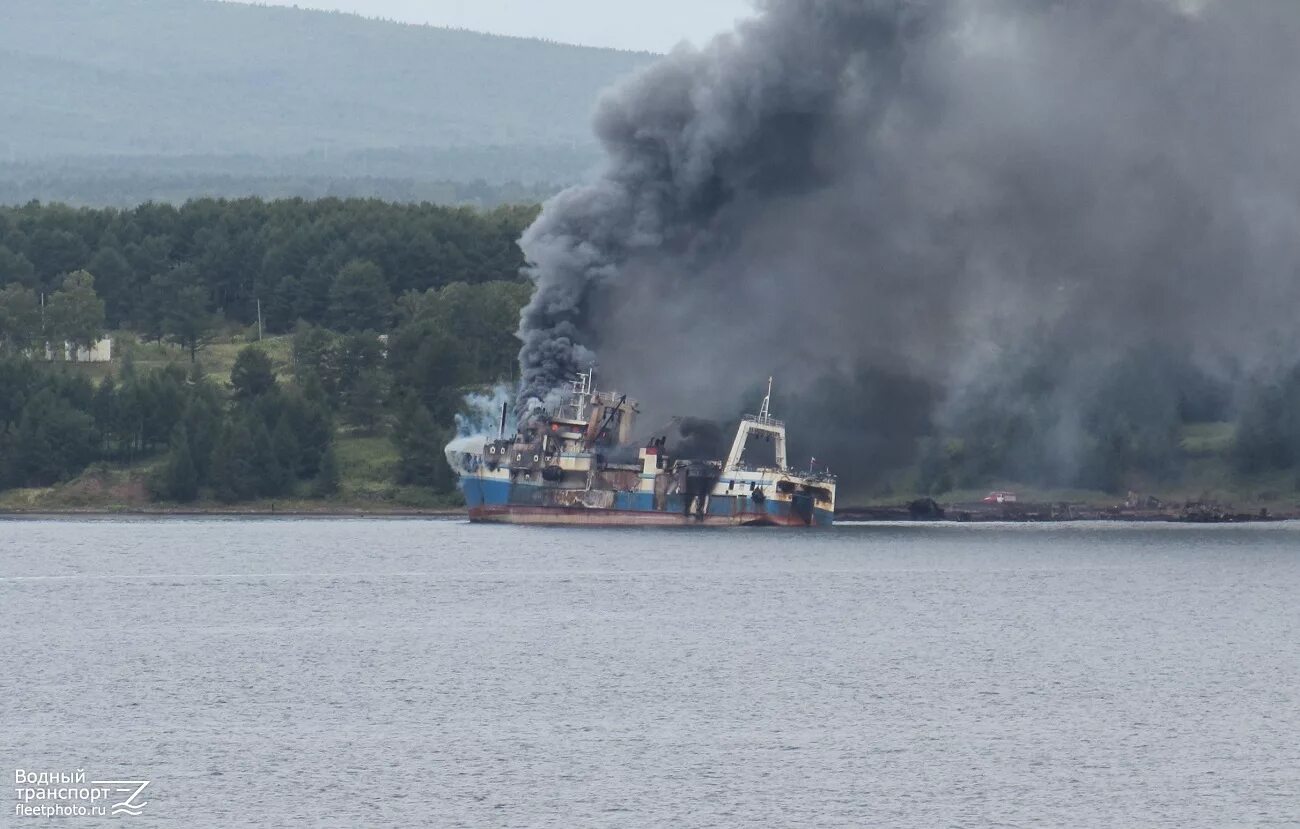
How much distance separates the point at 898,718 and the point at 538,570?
38.4m

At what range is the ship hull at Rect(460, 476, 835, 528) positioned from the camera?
116250 mm

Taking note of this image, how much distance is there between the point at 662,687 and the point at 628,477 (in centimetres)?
5755

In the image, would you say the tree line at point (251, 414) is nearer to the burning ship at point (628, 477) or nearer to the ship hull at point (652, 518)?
the burning ship at point (628, 477)

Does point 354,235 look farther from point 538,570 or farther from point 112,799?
point 112,799

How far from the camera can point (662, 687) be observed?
58781mm

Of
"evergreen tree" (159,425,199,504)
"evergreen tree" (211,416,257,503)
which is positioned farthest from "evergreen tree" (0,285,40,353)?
"evergreen tree" (211,416,257,503)

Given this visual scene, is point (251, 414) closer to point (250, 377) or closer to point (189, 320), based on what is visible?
point (250, 377)

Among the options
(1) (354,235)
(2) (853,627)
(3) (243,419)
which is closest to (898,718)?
(2) (853,627)

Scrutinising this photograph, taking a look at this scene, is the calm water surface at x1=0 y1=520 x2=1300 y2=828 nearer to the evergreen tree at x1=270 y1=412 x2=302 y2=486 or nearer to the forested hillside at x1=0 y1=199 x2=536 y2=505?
the evergreen tree at x1=270 y1=412 x2=302 y2=486

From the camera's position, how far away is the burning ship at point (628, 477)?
115m

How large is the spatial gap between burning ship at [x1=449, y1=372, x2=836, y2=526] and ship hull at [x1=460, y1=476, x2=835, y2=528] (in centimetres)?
5

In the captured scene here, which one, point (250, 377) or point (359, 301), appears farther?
point (359, 301)

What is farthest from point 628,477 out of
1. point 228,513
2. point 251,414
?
point 251,414

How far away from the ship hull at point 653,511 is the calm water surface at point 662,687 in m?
16.4
